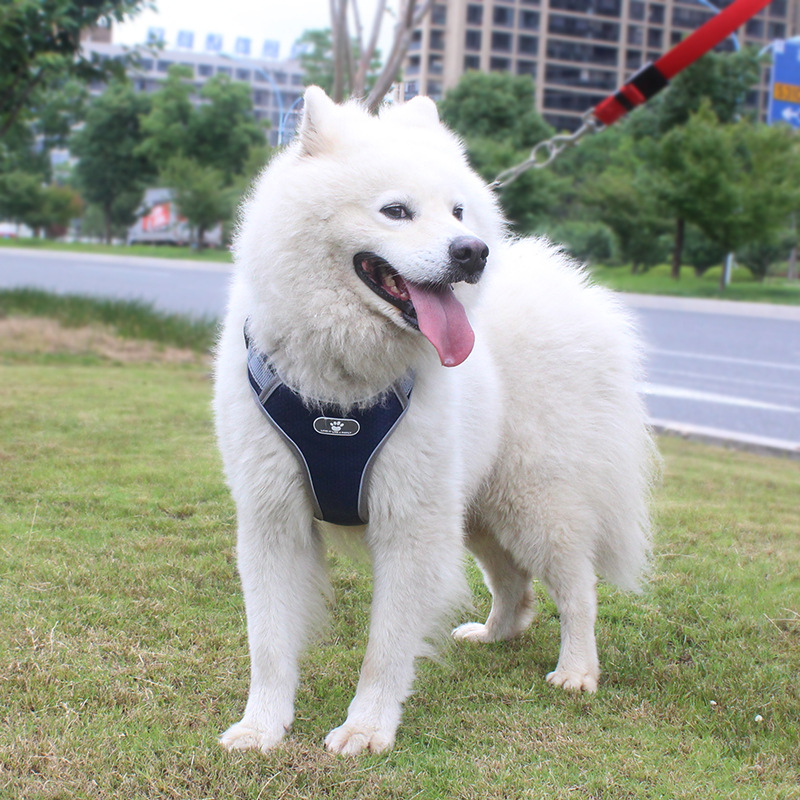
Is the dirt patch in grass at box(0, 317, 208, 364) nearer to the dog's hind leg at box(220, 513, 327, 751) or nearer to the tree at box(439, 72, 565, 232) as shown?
the dog's hind leg at box(220, 513, 327, 751)

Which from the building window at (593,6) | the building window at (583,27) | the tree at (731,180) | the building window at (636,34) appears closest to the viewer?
the tree at (731,180)

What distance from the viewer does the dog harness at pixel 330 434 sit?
8.89ft

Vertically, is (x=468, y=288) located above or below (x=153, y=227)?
below

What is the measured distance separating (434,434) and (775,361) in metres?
11.6

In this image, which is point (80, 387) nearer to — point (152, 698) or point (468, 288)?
point (152, 698)

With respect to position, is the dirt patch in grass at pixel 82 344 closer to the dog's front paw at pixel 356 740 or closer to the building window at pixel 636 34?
the dog's front paw at pixel 356 740

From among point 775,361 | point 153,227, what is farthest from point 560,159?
point 775,361

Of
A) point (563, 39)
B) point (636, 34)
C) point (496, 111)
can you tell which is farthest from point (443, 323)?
point (636, 34)

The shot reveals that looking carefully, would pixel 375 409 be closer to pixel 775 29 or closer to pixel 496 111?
pixel 496 111

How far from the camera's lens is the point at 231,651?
3365 mm

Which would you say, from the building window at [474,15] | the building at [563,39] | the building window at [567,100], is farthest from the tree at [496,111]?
the building window at [567,100]

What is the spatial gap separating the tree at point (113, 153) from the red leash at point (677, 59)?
55378 millimetres

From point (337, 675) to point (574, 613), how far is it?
3.09 feet

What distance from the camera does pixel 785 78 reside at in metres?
21.7
